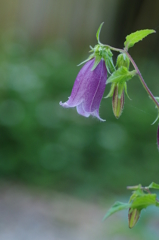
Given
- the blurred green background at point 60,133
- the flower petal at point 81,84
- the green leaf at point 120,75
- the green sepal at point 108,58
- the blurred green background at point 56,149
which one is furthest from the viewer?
the blurred green background at point 60,133

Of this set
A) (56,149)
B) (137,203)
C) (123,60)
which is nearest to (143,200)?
(137,203)

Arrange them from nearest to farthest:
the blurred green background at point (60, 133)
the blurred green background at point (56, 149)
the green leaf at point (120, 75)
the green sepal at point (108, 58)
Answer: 1. the green leaf at point (120, 75)
2. the green sepal at point (108, 58)
3. the blurred green background at point (56, 149)
4. the blurred green background at point (60, 133)

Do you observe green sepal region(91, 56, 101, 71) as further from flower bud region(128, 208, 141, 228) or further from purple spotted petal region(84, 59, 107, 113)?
flower bud region(128, 208, 141, 228)

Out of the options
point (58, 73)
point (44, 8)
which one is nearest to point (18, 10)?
point (44, 8)

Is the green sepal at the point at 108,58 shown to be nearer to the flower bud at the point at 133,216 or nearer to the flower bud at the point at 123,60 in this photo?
the flower bud at the point at 123,60

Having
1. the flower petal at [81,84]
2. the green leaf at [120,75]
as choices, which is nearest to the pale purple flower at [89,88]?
the flower petal at [81,84]
